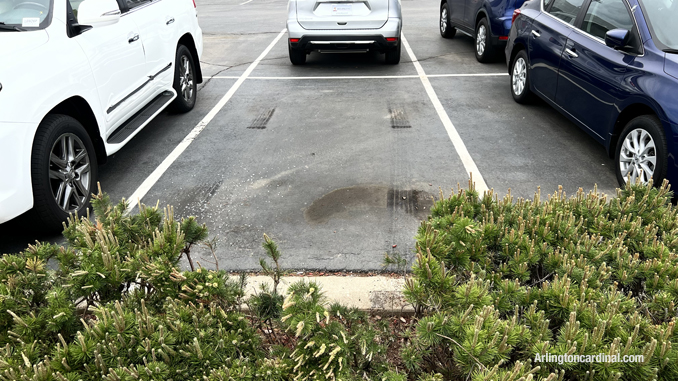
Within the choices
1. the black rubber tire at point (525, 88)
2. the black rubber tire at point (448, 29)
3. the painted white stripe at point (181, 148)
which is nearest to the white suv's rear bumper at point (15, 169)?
the painted white stripe at point (181, 148)

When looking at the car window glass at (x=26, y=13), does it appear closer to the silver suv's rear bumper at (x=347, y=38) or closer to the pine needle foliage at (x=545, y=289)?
the pine needle foliage at (x=545, y=289)

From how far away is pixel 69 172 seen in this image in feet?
13.7

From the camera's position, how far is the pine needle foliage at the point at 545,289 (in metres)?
1.65

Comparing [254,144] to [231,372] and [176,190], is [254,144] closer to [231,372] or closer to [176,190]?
[176,190]

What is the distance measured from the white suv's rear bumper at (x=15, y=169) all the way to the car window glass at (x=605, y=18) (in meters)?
5.23

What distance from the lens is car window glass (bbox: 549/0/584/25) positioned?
5.98m

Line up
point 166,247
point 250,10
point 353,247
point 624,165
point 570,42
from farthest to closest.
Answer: point 250,10 → point 570,42 → point 624,165 → point 353,247 → point 166,247

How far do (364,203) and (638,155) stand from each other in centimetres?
250

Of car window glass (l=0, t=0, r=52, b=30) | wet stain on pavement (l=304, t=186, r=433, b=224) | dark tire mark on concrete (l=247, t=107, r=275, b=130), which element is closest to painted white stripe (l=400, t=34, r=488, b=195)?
wet stain on pavement (l=304, t=186, r=433, b=224)

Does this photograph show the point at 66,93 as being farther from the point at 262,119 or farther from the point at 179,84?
the point at 262,119

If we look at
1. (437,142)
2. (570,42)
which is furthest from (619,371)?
(570,42)

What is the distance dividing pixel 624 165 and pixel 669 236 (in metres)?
2.84

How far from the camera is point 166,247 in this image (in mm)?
2223

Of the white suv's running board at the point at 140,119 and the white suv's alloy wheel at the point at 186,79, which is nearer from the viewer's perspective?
the white suv's running board at the point at 140,119
